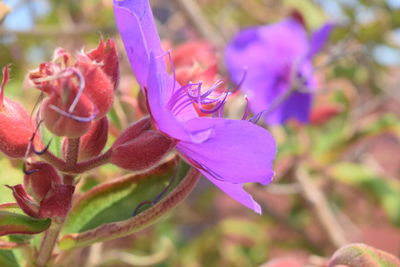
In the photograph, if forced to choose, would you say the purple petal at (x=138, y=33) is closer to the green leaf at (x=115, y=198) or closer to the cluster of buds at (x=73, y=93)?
the cluster of buds at (x=73, y=93)

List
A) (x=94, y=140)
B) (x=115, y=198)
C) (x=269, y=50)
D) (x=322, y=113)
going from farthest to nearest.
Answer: (x=322, y=113) < (x=269, y=50) < (x=115, y=198) < (x=94, y=140)

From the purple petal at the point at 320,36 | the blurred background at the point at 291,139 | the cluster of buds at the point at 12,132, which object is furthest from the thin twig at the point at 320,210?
the cluster of buds at the point at 12,132

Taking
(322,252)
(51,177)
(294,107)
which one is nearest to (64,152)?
(51,177)

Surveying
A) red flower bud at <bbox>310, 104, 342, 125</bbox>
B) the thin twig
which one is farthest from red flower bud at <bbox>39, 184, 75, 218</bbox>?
red flower bud at <bbox>310, 104, 342, 125</bbox>

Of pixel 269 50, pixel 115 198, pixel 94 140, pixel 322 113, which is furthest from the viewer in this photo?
pixel 322 113

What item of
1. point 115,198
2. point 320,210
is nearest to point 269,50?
point 320,210

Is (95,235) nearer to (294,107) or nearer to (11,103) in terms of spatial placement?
(11,103)

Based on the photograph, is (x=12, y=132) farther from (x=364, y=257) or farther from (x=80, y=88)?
(x=364, y=257)

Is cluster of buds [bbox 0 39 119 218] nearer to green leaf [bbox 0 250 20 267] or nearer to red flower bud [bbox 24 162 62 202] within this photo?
red flower bud [bbox 24 162 62 202]
